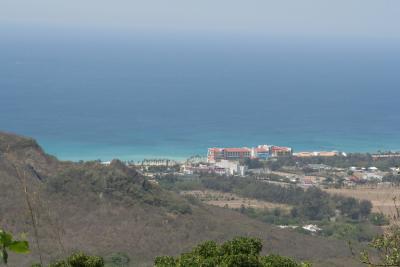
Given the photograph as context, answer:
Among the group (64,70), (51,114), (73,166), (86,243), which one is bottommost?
(86,243)

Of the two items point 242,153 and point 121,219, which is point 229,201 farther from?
point 242,153

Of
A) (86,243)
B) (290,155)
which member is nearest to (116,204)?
(86,243)

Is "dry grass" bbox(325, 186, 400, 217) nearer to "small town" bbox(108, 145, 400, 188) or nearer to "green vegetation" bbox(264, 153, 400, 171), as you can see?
"small town" bbox(108, 145, 400, 188)

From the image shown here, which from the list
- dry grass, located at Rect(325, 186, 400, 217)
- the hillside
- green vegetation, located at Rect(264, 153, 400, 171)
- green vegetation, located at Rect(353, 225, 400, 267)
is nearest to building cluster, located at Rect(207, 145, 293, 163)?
green vegetation, located at Rect(264, 153, 400, 171)

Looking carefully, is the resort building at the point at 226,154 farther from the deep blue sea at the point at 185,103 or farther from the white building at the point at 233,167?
the deep blue sea at the point at 185,103

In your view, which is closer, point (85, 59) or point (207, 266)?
point (207, 266)

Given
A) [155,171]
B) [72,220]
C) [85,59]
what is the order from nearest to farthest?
1. [72,220]
2. [155,171]
3. [85,59]

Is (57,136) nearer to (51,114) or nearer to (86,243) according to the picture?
(51,114)
